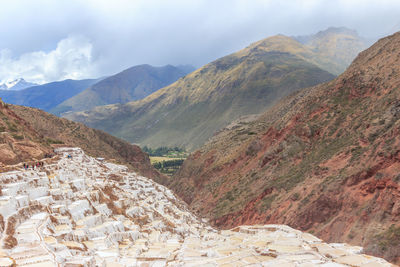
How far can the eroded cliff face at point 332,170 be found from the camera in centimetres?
2934

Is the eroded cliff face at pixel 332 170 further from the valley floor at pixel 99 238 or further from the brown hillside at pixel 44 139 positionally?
the brown hillside at pixel 44 139

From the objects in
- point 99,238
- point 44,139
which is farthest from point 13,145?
point 44,139

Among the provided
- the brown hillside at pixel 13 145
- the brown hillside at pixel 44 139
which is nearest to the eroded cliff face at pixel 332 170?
the brown hillside at pixel 44 139

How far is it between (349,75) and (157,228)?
50380 mm

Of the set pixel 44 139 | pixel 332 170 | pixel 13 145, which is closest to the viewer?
pixel 13 145

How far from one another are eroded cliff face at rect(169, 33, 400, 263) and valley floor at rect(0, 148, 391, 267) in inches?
360

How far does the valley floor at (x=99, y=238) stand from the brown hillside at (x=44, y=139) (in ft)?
22.9

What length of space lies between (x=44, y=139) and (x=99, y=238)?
38702 millimetres

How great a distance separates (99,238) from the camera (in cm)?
2092

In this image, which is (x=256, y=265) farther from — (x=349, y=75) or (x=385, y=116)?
(x=349, y=75)

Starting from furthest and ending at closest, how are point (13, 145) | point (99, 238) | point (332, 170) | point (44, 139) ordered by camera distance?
point (44, 139) → point (332, 170) → point (13, 145) → point (99, 238)

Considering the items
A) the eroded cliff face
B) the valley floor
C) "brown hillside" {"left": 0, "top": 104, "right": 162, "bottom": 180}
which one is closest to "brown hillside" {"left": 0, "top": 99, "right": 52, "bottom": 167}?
"brown hillside" {"left": 0, "top": 104, "right": 162, "bottom": 180}

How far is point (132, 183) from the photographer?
42.8 meters

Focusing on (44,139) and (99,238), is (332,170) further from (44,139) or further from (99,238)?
(44,139)
